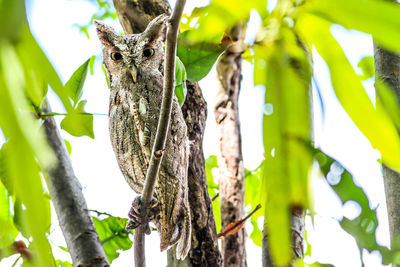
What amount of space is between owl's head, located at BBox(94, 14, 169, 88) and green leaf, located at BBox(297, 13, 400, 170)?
1190 millimetres

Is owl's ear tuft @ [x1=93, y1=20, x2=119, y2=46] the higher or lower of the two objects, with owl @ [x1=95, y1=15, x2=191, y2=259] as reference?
higher

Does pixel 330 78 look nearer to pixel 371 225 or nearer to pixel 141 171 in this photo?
pixel 371 225

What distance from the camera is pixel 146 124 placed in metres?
1.50

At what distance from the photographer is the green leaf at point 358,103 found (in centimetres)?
33

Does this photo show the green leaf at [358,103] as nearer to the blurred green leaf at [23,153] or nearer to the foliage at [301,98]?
the foliage at [301,98]

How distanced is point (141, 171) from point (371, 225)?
0.95 m

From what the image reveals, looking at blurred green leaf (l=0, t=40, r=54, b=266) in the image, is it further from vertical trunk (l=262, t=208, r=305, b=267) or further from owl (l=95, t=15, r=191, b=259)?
owl (l=95, t=15, r=191, b=259)

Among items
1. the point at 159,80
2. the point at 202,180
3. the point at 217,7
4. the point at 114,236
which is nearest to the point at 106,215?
the point at 114,236

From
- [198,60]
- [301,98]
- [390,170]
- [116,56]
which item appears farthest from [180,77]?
[301,98]

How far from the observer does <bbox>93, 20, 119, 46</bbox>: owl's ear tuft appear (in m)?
1.59

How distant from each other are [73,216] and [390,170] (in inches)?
27.5

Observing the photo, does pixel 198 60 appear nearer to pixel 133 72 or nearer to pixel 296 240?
pixel 133 72

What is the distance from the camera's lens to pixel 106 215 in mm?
1586

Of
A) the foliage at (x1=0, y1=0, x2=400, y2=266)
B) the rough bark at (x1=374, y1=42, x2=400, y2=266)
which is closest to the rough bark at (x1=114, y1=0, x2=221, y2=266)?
the rough bark at (x1=374, y1=42, x2=400, y2=266)
